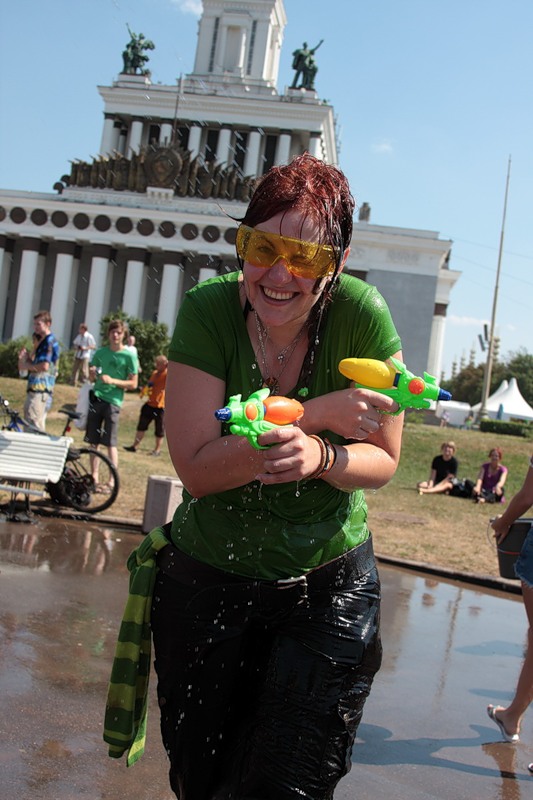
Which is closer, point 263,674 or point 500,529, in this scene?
point 263,674

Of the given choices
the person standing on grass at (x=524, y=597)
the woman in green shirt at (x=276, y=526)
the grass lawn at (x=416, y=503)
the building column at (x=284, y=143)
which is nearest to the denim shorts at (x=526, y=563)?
the person standing on grass at (x=524, y=597)

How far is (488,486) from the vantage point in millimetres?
16266

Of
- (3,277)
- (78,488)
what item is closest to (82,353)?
(78,488)

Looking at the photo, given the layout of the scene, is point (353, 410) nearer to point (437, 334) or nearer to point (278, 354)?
point (278, 354)

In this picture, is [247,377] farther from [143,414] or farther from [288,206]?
[143,414]

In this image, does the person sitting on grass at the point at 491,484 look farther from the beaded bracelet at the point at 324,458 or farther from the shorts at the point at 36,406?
the beaded bracelet at the point at 324,458

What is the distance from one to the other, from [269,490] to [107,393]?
8.74m

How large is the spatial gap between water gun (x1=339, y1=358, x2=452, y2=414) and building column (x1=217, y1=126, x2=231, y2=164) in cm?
6706

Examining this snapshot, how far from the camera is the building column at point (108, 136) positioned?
69.0 metres

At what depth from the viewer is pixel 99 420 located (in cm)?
1069

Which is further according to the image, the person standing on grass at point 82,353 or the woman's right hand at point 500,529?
the person standing on grass at point 82,353

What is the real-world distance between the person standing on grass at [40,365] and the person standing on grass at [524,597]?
6.98m

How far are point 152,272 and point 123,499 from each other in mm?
49513

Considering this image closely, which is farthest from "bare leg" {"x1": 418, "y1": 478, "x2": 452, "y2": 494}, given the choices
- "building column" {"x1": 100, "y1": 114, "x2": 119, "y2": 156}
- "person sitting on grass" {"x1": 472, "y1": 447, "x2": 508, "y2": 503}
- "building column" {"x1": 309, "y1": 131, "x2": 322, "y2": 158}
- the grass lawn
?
"building column" {"x1": 100, "y1": 114, "x2": 119, "y2": 156}
